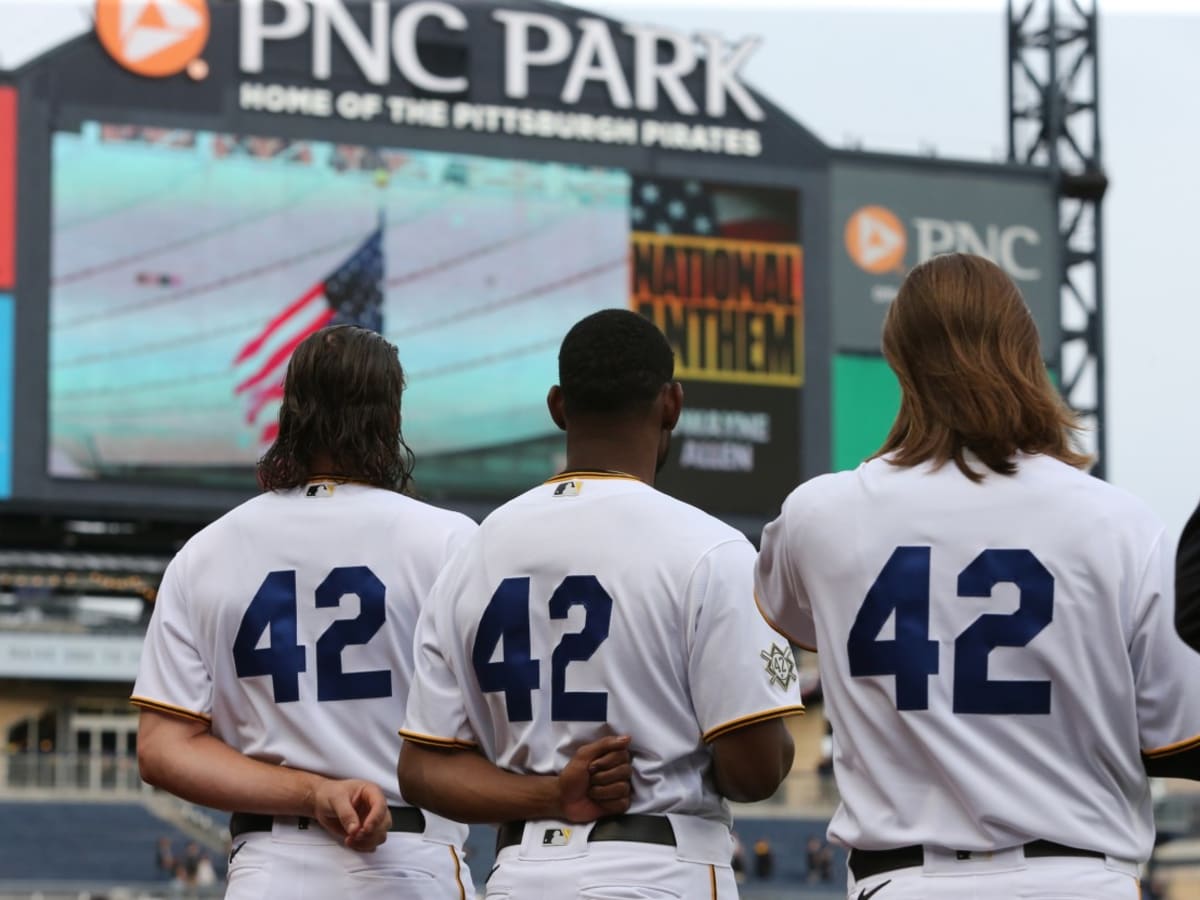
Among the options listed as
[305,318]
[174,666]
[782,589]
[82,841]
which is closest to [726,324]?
[305,318]

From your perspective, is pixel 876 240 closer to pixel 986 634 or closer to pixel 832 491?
pixel 832 491

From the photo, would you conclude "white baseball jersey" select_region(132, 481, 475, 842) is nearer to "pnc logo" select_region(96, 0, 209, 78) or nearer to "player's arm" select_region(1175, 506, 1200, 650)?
"player's arm" select_region(1175, 506, 1200, 650)

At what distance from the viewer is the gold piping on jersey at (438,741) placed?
3689 millimetres

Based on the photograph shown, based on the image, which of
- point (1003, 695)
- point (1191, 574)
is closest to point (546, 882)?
point (1003, 695)

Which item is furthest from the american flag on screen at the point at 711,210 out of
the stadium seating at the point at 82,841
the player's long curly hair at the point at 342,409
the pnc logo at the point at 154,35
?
the player's long curly hair at the point at 342,409

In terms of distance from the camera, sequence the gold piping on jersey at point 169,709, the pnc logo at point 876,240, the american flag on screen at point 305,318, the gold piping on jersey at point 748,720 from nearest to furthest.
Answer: the gold piping on jersey at point 748,720 < the gold piping on jersey at point 169,709 < the american flag on screen at point 305,318 < the pnc logo at point 876,240

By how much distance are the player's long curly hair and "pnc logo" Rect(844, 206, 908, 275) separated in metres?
27.7

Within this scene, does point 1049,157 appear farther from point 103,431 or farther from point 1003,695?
point 1003,695

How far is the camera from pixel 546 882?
353cm

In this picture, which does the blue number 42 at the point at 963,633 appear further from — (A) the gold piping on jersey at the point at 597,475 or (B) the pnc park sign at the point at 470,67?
(B) the pnc park sign at the point at 470,67


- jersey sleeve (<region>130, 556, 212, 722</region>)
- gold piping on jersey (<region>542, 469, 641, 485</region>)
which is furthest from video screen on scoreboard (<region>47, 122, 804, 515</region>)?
gold piping on jersey (<region>542, 469, 641, 485</region>)

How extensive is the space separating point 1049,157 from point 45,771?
1771 centimetres

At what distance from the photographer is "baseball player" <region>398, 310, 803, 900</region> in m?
3.51

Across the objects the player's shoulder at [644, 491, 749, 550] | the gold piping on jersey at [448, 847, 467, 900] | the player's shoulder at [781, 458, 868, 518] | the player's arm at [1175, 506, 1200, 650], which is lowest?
the gold piping on jersey at [448, 847, 467, 900]
